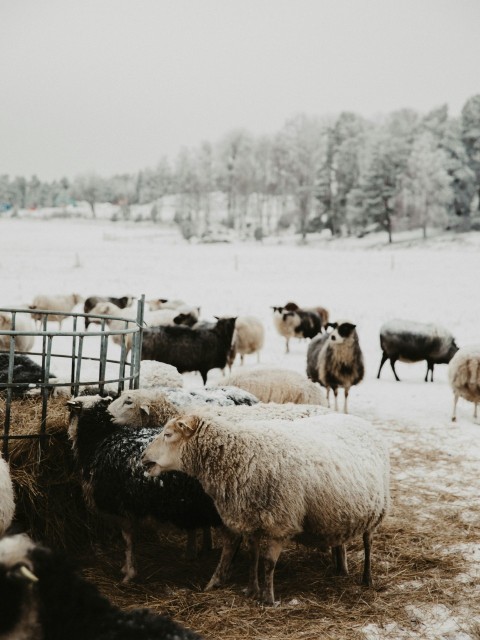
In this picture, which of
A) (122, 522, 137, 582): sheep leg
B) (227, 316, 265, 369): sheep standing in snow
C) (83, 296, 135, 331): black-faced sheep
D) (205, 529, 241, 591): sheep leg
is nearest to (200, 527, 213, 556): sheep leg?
(205, 529, 241, 591): sheep leg

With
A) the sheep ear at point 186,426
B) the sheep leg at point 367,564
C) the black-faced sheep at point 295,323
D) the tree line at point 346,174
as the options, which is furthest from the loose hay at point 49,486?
the tree line at point 346,174

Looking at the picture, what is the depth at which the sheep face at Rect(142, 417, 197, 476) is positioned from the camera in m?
4.33

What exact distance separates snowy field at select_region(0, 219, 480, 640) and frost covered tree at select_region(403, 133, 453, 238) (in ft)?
16.1

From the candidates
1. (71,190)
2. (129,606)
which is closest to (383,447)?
(129,606)

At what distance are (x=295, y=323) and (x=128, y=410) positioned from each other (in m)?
14.6

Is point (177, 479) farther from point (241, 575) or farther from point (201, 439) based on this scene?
point (241, 575)

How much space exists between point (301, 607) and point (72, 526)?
220 cm

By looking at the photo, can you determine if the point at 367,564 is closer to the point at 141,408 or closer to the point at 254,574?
the point at 254,574

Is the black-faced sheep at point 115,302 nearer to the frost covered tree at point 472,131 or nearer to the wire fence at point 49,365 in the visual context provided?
the wire fence at point 49,365

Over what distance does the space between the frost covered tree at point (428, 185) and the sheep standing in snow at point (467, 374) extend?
4006 cm

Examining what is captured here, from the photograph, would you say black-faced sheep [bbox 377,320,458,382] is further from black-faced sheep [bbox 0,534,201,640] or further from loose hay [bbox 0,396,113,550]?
black-faced sheep [bbox 0,534,201,640]

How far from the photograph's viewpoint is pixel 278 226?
208 ft

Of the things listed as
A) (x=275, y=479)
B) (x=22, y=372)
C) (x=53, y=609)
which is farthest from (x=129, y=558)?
(x=22, y=372)

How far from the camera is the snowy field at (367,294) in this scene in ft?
19.8
